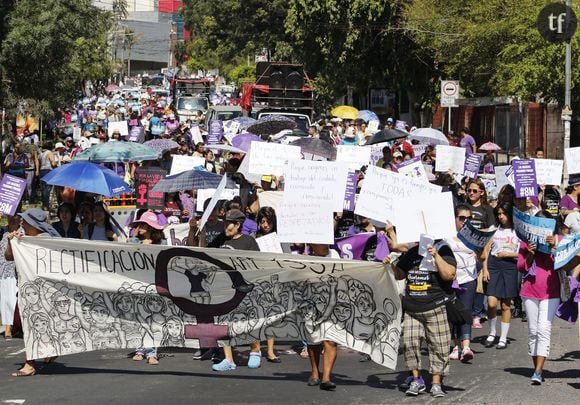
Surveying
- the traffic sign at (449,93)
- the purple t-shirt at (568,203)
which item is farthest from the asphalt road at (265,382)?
the traffic sign at (449,93)

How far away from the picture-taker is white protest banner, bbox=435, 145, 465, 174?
1844 cm

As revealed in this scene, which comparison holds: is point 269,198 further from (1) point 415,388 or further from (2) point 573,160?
(1) point 415,388

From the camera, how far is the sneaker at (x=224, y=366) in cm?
1081

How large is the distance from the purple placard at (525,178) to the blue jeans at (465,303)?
8.53 feet

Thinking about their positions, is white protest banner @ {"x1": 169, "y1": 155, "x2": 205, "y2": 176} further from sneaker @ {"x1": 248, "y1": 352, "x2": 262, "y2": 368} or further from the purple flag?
sneaker @ {"x1": 248, "y1": 352, "x2": 262, "y2": 368}

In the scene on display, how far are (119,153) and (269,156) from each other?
185 inches

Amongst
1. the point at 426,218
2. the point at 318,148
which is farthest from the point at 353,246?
the point at 318,148

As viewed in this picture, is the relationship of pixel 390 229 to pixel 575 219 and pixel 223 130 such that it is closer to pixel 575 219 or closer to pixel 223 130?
pixel 575 219

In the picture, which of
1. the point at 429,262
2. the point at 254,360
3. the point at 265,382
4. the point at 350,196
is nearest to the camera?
the point at 429,262

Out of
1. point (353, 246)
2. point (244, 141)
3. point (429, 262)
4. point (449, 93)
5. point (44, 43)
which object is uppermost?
point (44, 43)

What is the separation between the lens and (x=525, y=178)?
14281mm

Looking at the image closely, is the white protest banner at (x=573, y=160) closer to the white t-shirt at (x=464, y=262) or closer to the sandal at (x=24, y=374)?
the white t-shirt at (x=464, y=262)

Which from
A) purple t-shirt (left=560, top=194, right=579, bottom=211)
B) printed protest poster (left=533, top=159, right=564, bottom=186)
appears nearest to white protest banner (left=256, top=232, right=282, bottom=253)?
purple t-shirt (left=560, top=194, right=579, bottom=211)

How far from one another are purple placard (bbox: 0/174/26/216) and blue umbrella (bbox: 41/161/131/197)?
1.66 m
